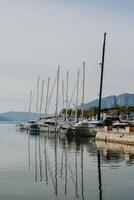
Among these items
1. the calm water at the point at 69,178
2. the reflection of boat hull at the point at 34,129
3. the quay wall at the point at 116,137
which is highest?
the reflection of boat hull at the point at 34,129

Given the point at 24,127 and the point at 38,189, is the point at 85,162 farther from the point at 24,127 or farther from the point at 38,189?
the point at 24,127

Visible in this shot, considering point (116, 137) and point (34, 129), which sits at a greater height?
point (34, 129)

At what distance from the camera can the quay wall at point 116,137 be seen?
7784cm

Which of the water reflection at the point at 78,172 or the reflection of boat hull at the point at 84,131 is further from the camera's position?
the reflection of boat hull at the point at 84,131

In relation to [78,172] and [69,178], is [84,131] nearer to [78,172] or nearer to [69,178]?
[78,172]

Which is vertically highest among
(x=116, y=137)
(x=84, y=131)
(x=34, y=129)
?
(x=34, y=129)

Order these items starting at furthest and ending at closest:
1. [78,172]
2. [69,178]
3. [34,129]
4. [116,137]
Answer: [34,129] < [116,137] < [78,172] < [69,178]

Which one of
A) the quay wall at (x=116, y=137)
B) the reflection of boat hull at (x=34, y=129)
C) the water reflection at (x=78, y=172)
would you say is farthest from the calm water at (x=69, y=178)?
the reflection of boat hull at (x=34, y=129)

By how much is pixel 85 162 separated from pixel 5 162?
9018 millimetres

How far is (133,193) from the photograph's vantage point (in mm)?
36156

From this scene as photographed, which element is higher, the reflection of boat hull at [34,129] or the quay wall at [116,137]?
the reflection of boat hull at [34,129]

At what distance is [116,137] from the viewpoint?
277 ft

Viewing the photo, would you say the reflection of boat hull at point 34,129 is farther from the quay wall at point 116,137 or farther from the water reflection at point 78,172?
the water reflection at point 78,172

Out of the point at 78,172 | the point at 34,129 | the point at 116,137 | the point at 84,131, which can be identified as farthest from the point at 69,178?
the point at 34,129
